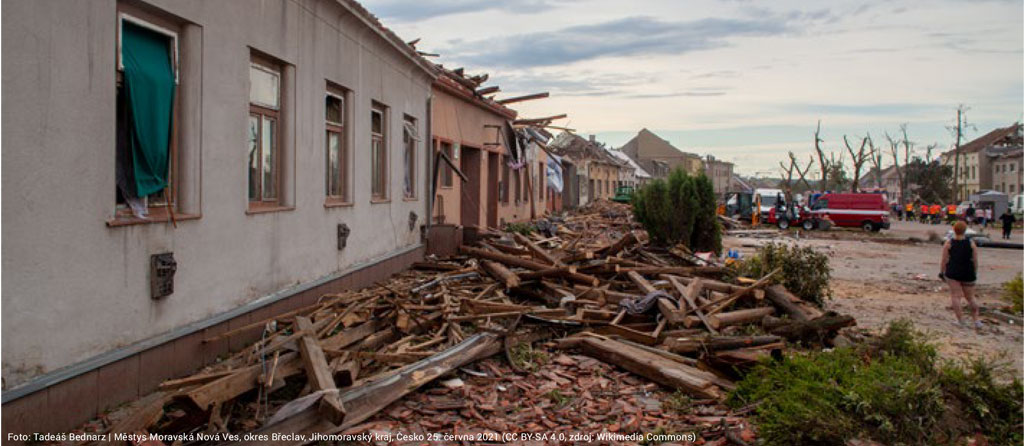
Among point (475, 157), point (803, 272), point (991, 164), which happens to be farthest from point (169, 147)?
point (991, 164)

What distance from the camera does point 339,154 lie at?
36.3 feet

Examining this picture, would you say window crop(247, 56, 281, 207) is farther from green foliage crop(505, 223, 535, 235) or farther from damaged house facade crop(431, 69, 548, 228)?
green foliage crop(505, 223, 535, 235)

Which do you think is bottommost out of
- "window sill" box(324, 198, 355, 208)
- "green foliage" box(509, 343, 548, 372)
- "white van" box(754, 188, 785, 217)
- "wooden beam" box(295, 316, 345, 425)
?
"green foliage" box(509, 343, 548, 372)

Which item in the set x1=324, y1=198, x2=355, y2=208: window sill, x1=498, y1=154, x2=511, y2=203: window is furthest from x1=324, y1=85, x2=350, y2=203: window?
x1=498, y1=154, x2=511, y2=203: window

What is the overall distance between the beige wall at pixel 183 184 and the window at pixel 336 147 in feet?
0.50

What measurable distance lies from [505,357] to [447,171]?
11168 mm

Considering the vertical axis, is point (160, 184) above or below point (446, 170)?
below

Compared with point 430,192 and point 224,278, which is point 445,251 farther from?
point 224,278

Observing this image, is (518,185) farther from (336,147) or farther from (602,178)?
(602,178)

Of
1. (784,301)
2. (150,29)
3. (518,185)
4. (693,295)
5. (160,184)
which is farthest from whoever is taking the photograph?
(518,185)

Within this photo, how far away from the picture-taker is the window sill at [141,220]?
554 centimetres

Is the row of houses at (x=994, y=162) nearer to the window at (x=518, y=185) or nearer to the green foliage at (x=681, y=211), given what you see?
the window at (x=518, y=185)

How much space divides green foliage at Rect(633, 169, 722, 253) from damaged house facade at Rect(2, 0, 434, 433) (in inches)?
343

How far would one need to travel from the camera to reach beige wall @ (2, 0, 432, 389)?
4703 mm
